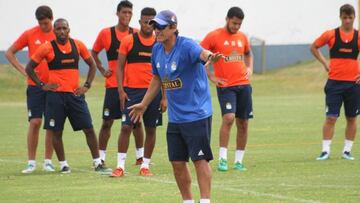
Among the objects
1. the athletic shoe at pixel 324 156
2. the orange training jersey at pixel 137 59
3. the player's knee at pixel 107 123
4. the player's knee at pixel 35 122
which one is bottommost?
the athletic shoe at pixel 324 156

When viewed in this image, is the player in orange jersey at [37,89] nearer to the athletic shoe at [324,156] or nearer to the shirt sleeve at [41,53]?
the shirt sleeve at [41,53]

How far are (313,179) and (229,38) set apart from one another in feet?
9.82

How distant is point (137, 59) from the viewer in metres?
15.3

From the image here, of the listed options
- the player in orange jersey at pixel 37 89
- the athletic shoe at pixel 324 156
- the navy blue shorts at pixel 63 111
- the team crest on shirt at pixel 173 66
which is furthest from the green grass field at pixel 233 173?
the team crest on shirt at pixel 173 66

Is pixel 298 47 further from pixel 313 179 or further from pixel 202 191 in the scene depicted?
pixel 202 191

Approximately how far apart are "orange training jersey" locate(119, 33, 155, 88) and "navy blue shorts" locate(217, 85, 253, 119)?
1179mm

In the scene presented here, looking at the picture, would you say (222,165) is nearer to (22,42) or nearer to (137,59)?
(137,59)

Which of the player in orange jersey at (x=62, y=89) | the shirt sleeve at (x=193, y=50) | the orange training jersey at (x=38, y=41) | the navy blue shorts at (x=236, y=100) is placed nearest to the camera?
the shirt sleeve at (x=193, y=50)

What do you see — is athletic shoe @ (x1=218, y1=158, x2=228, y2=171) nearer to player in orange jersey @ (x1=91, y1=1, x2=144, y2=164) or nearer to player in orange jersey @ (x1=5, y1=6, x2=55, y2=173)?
player in orange jersey @ (x1=91, y1=1, x2=144, y2=164)

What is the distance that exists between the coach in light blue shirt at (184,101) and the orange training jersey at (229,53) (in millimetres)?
4712

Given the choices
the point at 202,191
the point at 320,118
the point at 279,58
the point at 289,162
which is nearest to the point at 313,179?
the point at 289,162

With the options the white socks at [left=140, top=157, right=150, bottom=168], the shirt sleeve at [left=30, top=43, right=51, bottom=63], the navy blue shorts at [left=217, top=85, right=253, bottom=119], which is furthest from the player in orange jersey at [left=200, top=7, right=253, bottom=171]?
the shirt sleeve at [left=30, top=43, right=51, bottom=63]

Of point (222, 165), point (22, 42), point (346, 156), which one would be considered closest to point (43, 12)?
point (22, 42)

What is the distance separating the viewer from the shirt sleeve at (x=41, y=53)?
49.9 feet
